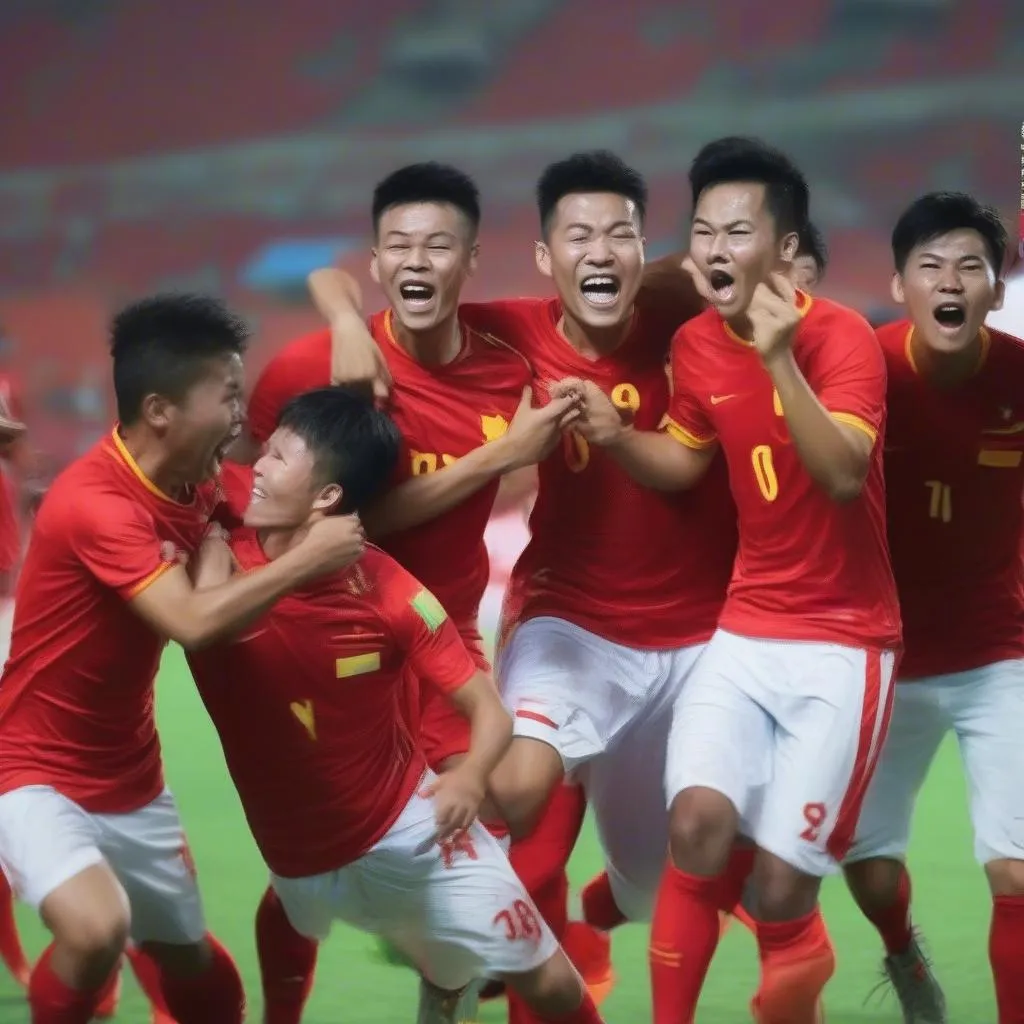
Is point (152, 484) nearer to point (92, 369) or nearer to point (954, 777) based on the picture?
point (954, 777)

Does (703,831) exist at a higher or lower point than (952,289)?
lower

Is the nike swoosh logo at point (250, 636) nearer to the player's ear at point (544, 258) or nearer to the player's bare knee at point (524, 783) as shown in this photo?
the player's bare knee at point (524, 783)

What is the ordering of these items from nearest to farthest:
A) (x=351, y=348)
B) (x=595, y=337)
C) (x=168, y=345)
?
(x=168, y=345)
(x=351, y=348)
(x=595, y=337)

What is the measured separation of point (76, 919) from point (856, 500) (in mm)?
1608

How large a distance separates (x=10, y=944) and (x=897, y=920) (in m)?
Answer: 2.06

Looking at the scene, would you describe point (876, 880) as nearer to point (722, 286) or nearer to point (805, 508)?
point (805, 508)

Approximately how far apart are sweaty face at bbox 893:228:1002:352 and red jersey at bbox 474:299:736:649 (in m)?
0.52

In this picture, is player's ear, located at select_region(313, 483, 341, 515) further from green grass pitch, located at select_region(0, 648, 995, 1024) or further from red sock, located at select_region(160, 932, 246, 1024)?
green grass pitch, located at select_region(0, 648, 995, 1024)

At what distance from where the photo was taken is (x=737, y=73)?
1095 centimetres

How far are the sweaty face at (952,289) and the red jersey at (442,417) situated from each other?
83 cm

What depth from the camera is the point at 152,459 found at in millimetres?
3303

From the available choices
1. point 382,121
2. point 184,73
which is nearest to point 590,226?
point 382,121

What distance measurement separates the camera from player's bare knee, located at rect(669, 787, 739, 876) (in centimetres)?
329

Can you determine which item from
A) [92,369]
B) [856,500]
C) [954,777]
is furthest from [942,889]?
[92,369]
